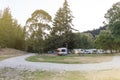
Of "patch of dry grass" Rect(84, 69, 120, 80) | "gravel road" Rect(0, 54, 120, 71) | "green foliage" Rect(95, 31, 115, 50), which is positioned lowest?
"patch of dry grass" Rect(84, 69, 120, 80)

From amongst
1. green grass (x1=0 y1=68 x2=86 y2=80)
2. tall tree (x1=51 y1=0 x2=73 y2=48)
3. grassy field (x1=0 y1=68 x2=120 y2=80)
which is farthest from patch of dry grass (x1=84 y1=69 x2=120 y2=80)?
tall tree (x1=51 y1=0 x2=73 y2=48)

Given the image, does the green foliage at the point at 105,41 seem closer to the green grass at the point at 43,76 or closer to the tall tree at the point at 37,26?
the tall tree at the point at 37,26

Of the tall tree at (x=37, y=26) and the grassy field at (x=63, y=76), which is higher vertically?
the tall tree at (x=37, y=26)

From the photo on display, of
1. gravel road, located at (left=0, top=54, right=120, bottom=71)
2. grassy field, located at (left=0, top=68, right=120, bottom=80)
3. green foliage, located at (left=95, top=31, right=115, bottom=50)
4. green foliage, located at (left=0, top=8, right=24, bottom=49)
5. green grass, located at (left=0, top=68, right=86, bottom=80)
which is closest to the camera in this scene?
grassy field, located at (left=0, top=68, right=120, bottom=80)

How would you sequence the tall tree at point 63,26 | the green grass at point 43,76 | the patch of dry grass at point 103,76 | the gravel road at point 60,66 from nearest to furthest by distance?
1. the patch of dry grass at point 103,76
2. the green grass at point 43,76
3. the gravel road at point 60,66
4. the tall tree at point 63,26

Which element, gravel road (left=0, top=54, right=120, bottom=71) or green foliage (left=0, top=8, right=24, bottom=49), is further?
green foliage (left=0, top=8, right=24, bottom=49)

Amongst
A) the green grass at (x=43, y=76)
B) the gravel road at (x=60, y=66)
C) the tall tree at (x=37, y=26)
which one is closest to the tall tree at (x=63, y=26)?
the tall tree at (x=37, y=26)

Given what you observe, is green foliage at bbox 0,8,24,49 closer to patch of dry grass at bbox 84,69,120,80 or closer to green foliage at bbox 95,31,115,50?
green foliage at bbox 95,31,115,50

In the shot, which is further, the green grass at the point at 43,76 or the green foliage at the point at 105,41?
the green foliage at the point at 105,41

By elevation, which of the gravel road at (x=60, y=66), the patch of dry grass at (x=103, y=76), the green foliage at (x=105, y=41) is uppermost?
the green foliage at (x=105, y=41)

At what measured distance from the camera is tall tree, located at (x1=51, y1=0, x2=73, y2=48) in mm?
68812

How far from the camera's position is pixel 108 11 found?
5944 centimetres

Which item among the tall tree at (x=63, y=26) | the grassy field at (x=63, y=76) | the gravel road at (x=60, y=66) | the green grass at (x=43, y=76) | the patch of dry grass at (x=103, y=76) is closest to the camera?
the patch of dry grass at (x=103, y=76)

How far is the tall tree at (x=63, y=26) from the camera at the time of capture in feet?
226
